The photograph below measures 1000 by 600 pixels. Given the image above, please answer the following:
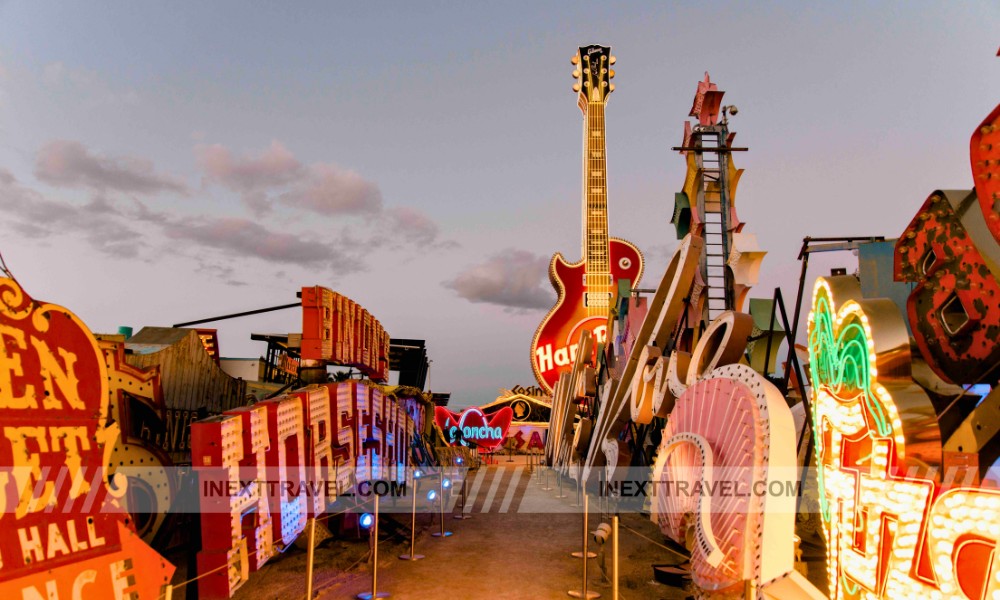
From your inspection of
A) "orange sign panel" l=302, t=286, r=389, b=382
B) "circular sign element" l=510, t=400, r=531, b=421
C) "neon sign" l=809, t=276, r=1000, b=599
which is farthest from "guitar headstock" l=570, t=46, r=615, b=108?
"neon sign" l=809, t=276, r=1000, b=599

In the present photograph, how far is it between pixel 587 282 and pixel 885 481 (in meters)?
33.0

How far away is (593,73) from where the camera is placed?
41.5 m

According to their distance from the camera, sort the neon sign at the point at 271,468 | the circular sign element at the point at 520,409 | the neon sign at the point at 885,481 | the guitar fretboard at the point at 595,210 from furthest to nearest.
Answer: the circular sign element at the point at 520,409 → the guitar fretboard at the point at 595,210 → the neon sign at the point at 271,468 → the neon sign at the point at 885,481

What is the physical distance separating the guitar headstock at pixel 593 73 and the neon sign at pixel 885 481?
3760cm

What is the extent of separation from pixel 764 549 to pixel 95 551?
6.54m

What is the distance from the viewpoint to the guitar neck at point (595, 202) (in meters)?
37.7

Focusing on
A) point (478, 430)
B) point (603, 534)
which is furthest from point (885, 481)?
point (478, 430)

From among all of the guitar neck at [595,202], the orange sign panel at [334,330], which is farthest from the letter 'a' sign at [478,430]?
the orange sign panel at [334,330]

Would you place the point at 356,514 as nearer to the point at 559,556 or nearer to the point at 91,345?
the point at 559,556

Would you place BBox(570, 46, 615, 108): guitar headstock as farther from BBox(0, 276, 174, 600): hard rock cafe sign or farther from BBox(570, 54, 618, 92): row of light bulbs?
BBox(0, 276, 174, 600): hard rock cafe sign

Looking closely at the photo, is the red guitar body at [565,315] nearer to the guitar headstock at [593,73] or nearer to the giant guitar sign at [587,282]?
the giant guitar sign at [587,282]

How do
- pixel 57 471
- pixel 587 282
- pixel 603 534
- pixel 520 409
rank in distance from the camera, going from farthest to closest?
1. pixel 520 409
2. pixel 587 282
3. pixel 603 534
4. pixel 57 471

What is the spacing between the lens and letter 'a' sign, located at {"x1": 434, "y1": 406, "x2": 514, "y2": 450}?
111 feet

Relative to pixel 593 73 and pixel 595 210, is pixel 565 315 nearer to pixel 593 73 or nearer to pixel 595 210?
pixel 595 210
